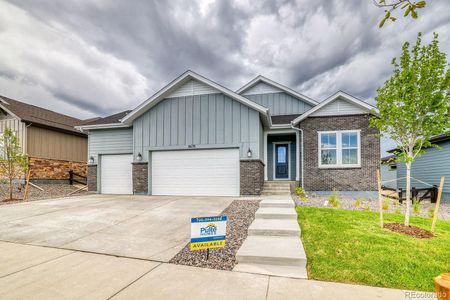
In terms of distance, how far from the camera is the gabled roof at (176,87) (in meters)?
9.51

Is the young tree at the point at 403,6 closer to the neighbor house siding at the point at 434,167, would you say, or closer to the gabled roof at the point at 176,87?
the gabled roof at the point at 176,87

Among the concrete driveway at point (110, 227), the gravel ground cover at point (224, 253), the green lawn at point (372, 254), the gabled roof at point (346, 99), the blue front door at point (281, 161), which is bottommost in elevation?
the concrete driveway at point (110, 227)

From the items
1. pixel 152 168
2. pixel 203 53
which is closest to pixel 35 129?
pixel 152 168

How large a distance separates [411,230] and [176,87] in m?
9.90

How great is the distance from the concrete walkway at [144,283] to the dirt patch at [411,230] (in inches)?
98.6

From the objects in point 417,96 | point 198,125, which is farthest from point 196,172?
point 417,96

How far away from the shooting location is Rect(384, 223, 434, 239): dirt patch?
4539mm

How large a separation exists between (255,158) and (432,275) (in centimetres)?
674

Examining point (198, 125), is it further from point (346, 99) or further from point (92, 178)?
point (346, 99)

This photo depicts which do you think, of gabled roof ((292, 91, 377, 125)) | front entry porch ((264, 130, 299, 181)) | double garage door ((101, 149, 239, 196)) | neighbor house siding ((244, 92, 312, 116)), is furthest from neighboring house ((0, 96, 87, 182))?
gabled roof ((292, 91, 377, 125))

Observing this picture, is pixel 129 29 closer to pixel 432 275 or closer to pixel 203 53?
pixel 203 53

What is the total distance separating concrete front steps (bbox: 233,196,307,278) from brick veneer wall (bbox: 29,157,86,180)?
15.8m

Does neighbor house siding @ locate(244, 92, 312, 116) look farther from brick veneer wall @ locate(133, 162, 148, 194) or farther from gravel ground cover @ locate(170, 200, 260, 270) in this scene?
gravel ground cover @ locate(170, 200, 260, 270)

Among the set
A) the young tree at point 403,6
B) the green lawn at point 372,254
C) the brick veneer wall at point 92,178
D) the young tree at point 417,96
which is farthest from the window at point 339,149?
the brick veneer wall at point 92,178
